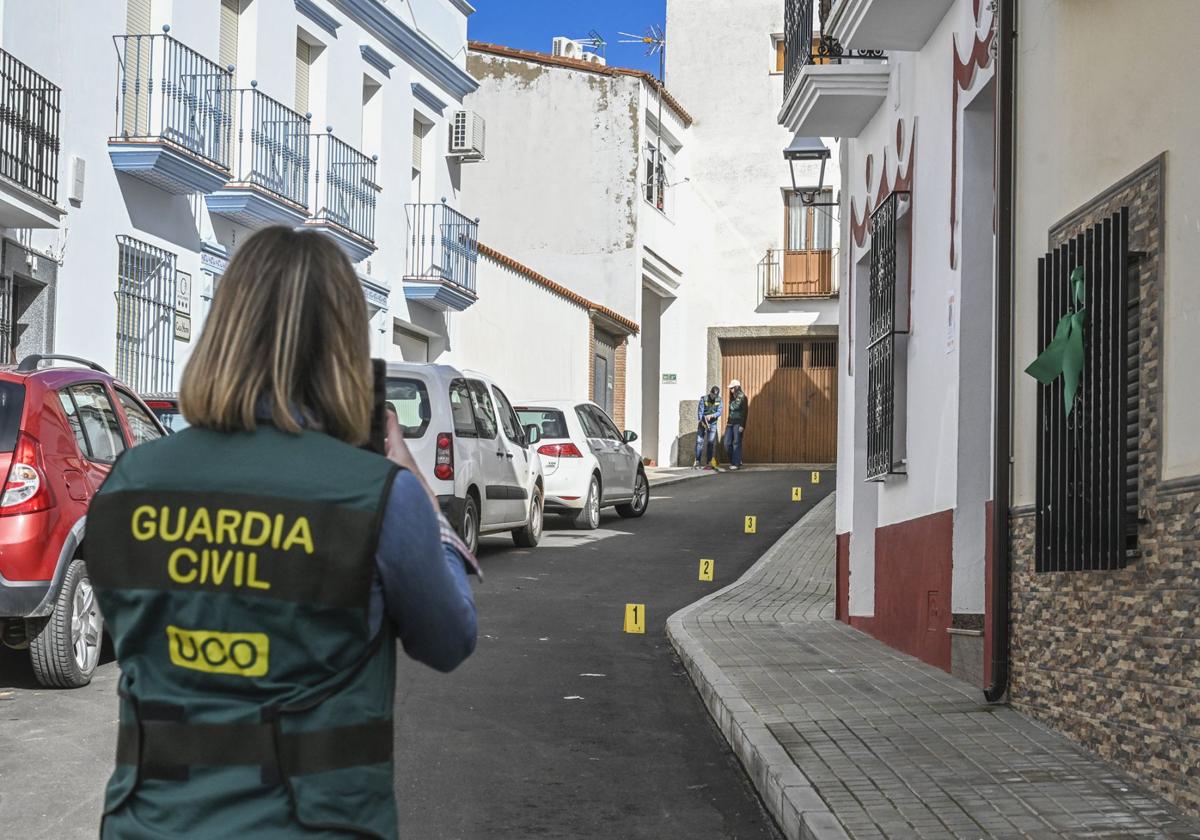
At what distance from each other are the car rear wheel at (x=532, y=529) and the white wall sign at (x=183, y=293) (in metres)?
4.85

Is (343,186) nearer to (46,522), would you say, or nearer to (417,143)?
(417,143)

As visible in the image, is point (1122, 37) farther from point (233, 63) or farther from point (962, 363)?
point (233, 63)

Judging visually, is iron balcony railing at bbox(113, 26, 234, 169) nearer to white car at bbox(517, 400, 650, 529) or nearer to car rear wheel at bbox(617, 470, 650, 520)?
white car at bbox(517, 400, 650, 529)

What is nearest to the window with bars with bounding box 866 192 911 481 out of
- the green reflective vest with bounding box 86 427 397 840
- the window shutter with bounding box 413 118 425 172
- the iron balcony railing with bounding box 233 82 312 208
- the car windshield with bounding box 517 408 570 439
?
the car windshield with bounding box 517 408 570 439

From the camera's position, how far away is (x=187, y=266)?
19.4 metres

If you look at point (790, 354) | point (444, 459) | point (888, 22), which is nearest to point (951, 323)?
point (888, 22)

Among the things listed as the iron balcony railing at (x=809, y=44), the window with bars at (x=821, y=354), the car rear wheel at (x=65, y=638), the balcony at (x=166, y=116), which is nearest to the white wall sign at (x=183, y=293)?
the balcony at (x=166, y=116)

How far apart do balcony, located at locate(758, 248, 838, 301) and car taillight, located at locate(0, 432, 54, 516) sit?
31.7 meters

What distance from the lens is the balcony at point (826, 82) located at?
1234 centimetres

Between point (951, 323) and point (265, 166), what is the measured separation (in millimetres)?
13191

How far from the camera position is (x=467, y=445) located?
51.5ft

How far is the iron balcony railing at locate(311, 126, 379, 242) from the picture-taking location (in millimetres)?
22719

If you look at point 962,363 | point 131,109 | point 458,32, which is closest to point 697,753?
point 962,363

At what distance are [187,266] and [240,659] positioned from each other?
58.3ft
